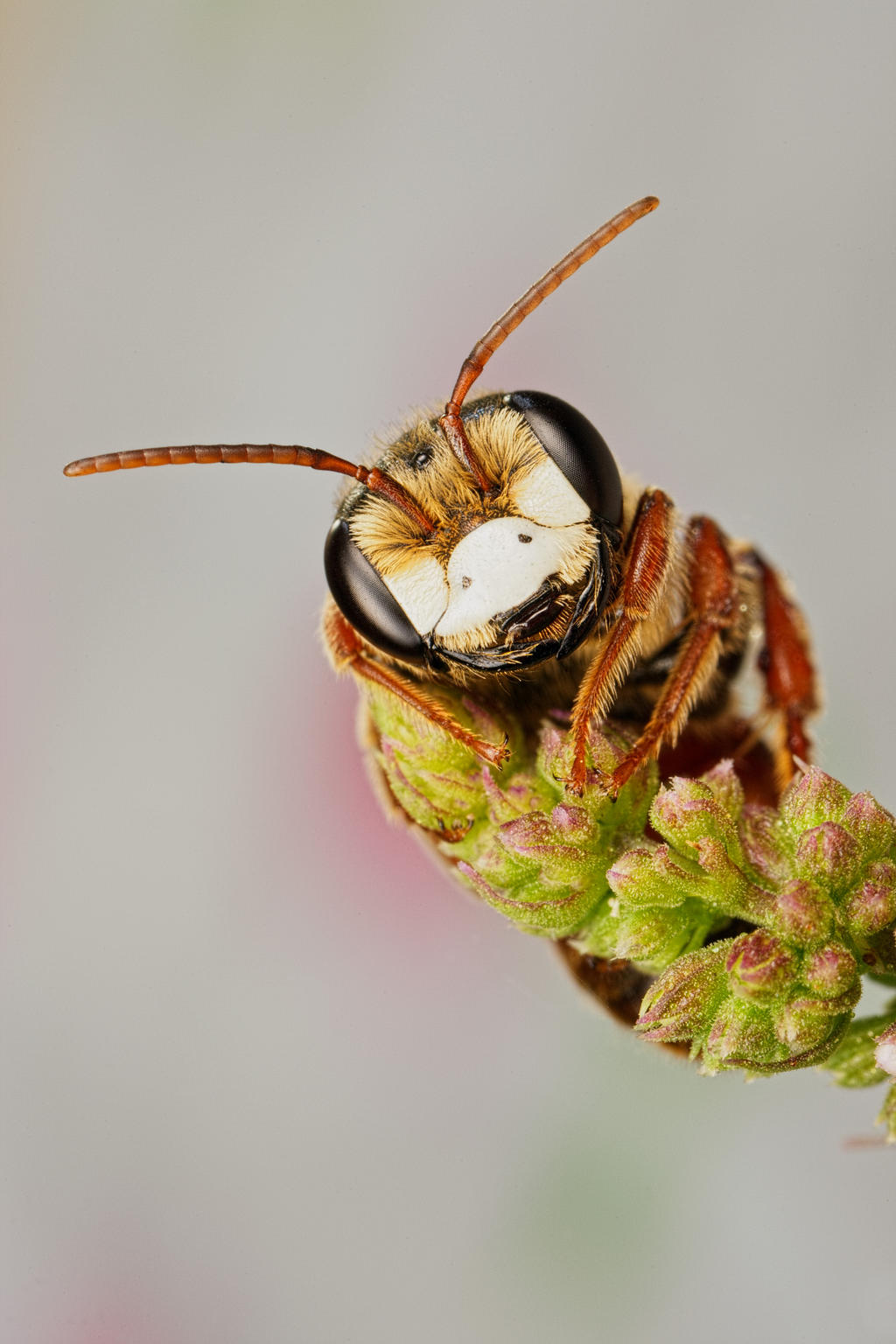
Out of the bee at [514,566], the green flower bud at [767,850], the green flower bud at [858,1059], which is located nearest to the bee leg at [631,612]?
the bee at [514,566]

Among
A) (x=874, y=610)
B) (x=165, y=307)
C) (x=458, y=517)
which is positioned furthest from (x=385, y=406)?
(x=458, y=517)

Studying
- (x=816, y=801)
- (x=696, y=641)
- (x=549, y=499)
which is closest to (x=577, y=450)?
(x=549, y=499)

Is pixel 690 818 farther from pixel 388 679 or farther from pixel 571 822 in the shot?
pixel 388 679

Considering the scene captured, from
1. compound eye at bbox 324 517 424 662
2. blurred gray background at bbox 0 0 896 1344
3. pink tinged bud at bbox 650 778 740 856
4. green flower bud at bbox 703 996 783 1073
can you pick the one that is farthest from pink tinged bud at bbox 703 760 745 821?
blurred gray background at bbox 0 0 896 1344

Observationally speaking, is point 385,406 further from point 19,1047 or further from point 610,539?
point 610,539

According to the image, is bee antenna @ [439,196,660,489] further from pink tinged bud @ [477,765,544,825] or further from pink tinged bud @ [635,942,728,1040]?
pink tinged bud @ [635,942,728,1040]

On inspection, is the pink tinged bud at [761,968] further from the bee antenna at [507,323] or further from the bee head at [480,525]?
the bee antenna at [507,323]
